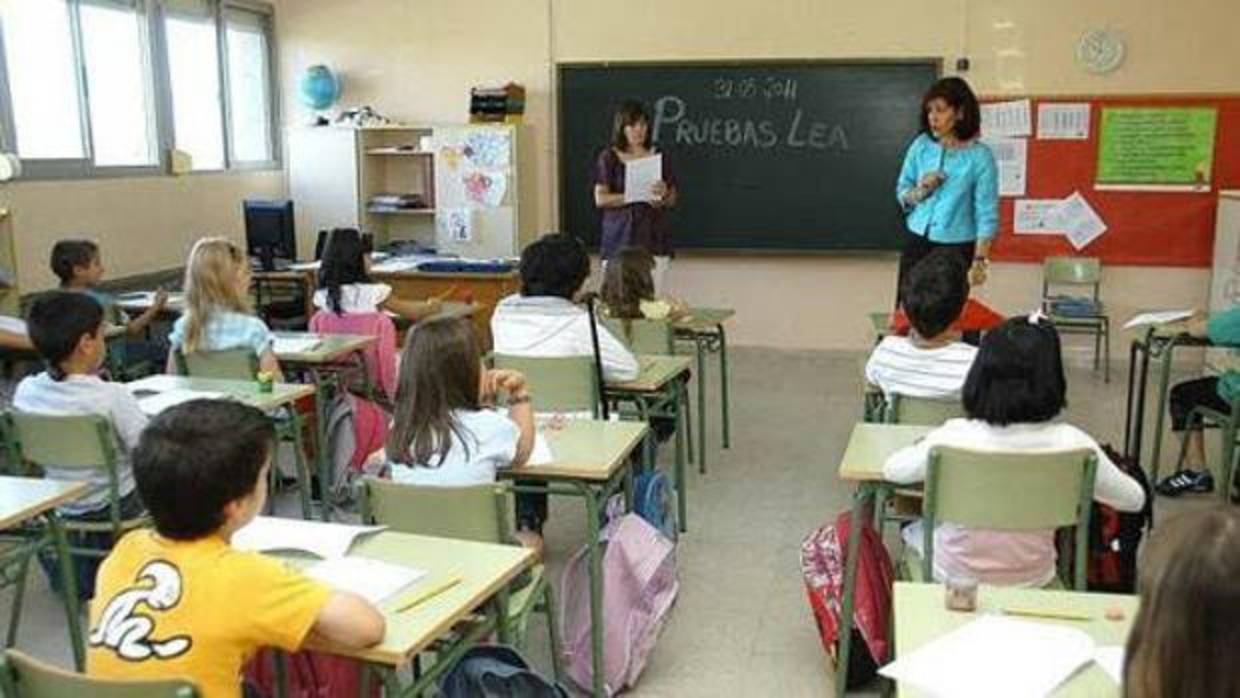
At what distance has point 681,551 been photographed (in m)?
4.07

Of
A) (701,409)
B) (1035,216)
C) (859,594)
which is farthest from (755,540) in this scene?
(1035,216)

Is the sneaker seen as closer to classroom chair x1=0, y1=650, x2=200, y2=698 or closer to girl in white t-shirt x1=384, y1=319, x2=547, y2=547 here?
girl in white t-shirt x1=384, y1=319, x2=547, y2=547

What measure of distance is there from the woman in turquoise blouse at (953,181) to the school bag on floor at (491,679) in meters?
2.94

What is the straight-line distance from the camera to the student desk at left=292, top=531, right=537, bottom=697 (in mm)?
1749

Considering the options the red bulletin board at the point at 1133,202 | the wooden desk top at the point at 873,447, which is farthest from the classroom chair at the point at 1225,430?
the red bulletin board at the point at 1133,202

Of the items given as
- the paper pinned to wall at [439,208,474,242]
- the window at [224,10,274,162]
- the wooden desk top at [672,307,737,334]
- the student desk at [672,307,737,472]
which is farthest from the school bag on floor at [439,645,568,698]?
the window at [224,10,274,162]

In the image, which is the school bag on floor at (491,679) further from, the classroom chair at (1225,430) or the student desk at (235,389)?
the classroom chair at (1225,430)

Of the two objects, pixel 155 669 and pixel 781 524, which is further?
pixel 781 524

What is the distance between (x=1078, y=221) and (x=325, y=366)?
499 centimetres

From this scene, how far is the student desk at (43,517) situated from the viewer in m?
2.48

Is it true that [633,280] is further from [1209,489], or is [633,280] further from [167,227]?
[167,227]

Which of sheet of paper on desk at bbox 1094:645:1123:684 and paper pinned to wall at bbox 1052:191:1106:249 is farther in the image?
paper pinned to wall at bbox 1052:191:1106:249

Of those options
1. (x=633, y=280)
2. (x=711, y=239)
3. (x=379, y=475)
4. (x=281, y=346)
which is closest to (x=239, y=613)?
(x=379, y=475)

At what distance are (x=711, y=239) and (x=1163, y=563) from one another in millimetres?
6653
